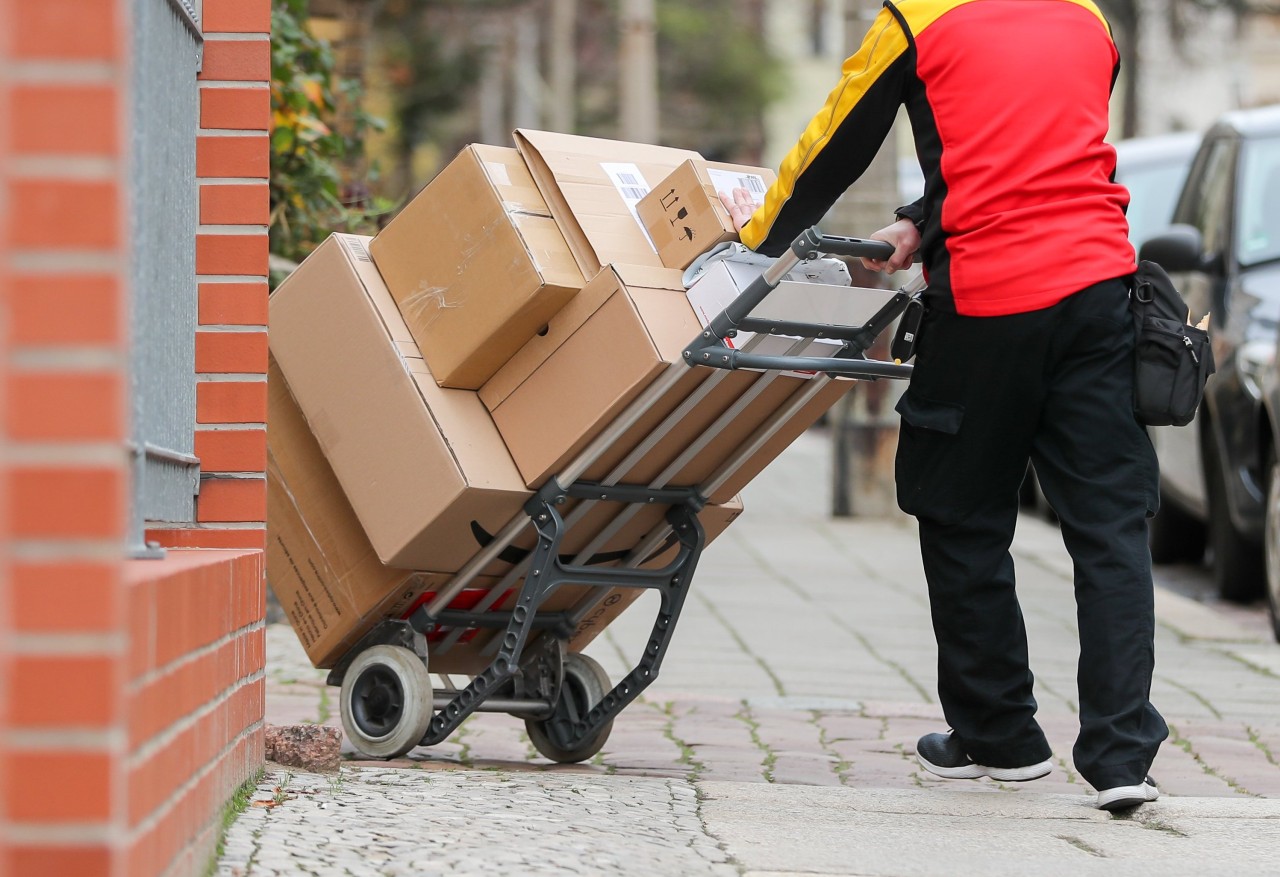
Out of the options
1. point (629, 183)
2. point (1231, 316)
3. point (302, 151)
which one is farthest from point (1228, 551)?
point (629, 183)

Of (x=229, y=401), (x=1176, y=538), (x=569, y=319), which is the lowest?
(x=1176, y=538)

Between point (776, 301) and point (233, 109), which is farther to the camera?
point (776, 301)

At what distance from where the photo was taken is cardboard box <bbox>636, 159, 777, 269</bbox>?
13.3 feet

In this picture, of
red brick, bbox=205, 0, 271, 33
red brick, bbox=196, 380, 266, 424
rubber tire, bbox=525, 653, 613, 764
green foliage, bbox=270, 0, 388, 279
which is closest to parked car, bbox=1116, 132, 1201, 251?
green foliage, bbox=270, 0, 388, 279

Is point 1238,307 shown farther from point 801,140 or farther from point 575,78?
point 575,78

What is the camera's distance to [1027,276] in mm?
3865

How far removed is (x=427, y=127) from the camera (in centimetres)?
2750

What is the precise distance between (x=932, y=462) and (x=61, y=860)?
240 cm

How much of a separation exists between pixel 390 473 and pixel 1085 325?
1424 mm

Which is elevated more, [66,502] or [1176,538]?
[66,502]

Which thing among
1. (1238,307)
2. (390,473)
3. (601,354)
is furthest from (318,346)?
(1238,307)

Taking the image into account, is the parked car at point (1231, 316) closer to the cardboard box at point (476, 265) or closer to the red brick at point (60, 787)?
the cardboard box at point (476, 265)

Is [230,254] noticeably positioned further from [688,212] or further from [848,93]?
[848,93]

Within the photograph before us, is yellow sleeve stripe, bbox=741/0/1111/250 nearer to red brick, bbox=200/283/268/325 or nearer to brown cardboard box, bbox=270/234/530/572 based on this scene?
brown cardboard box, bbox=270/234/530/572
